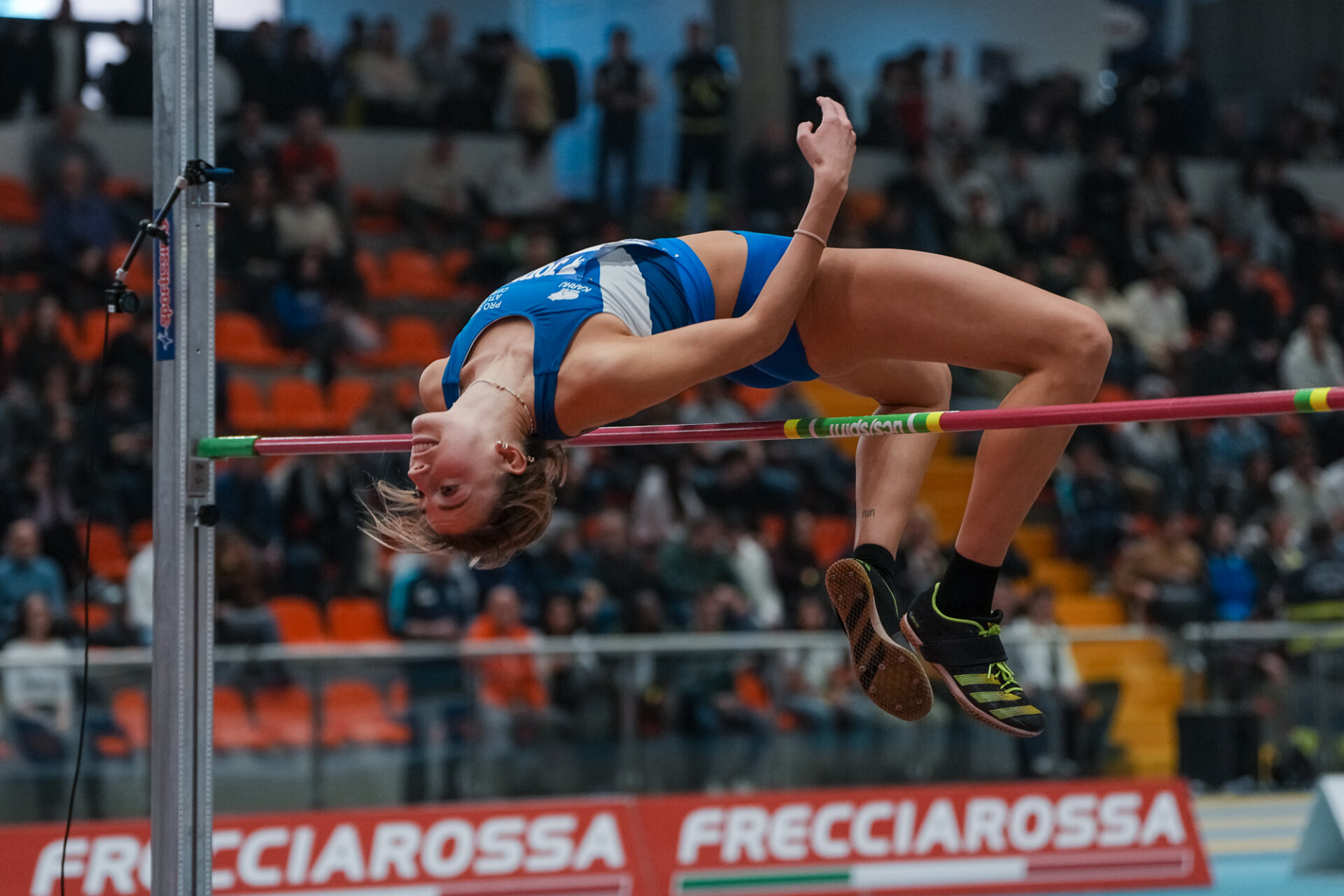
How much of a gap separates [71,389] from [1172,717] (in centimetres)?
643

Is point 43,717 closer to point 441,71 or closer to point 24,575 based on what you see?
point 24,575

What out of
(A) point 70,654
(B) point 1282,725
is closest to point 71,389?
(A) point 70,654

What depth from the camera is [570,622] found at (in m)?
9.05

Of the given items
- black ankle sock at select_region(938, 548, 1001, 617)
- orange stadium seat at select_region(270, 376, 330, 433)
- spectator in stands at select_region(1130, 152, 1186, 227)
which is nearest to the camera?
black ankle sock at select_region(938, 548, 1001, 617)

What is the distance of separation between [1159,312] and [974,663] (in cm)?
1010

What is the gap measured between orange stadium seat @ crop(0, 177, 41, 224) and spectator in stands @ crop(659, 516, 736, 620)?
5.14 meters

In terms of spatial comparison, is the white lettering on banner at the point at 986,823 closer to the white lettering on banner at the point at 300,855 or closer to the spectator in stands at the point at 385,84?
the white lettering on banner at the point at 300,855

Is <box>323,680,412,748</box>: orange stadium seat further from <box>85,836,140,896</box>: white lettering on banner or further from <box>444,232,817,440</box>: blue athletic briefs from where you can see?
<box>444,232,817,440</box>: blue athletic briefs

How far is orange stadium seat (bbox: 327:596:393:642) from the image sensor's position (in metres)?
9.26

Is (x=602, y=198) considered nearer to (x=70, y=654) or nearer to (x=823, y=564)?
(x=823, y=564)

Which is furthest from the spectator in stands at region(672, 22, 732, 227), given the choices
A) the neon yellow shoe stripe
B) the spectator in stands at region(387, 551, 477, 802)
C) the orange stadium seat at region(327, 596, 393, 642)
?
the neon yellow shoe stripe

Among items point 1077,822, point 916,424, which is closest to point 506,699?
point 1077,822

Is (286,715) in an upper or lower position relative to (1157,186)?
lower

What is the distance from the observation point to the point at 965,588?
13.9 ft
